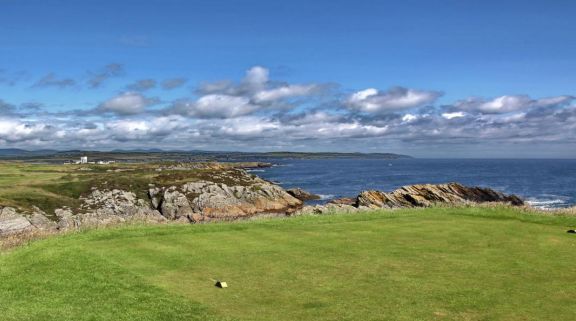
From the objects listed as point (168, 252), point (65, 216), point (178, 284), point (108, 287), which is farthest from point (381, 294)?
point (65, 216)

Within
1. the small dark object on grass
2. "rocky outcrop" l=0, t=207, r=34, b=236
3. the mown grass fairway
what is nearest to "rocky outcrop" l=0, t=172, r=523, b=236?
"rocky outcrop" l=0, t=207, r=34, b=236

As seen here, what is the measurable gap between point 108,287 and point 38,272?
3.61m

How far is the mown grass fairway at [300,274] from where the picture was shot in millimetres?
11297

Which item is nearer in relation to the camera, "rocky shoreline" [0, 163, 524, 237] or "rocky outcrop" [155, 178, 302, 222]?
"rocky shoreline" [0, 163, 524, 237]

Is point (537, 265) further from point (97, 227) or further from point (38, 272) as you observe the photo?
point (97, 227)

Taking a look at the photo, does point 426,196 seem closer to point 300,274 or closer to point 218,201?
point 218,201

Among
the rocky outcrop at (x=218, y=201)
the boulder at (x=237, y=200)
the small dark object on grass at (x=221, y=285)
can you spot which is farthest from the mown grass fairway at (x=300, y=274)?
the boulder at (x=237, y=200)

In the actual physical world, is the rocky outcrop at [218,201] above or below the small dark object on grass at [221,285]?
below

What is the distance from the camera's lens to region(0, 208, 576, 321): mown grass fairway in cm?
1130

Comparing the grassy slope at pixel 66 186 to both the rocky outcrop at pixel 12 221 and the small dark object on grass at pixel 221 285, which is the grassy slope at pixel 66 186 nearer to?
the rocky outcrop at pixel 12 221

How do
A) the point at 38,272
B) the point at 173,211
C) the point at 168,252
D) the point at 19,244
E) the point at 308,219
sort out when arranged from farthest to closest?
the point at 173,211, the point at 308,219, the point at 19,244, the point at 168,252, the point at 38,272

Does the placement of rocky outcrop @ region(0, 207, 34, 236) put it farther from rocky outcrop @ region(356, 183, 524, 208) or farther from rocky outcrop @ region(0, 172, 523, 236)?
rocky outcrop @ region(356, 183, 524, 208)

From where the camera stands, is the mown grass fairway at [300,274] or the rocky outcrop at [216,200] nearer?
the mown grass fairway at [300,274]

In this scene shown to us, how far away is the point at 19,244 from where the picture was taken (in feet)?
66.2
